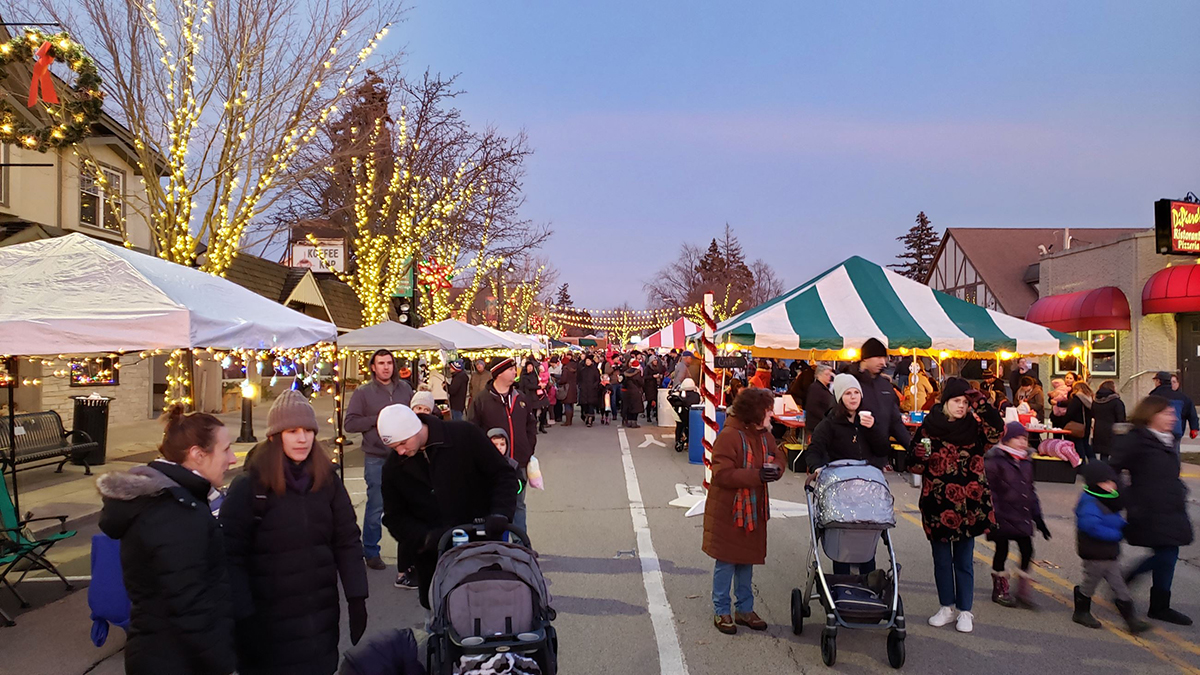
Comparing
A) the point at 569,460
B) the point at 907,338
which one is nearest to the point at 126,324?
the point at 569,460

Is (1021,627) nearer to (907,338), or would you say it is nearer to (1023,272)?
(907,338)

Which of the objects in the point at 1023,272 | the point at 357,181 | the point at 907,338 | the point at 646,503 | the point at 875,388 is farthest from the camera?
the point at 1023,272

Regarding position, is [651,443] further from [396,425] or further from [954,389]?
[396,425]

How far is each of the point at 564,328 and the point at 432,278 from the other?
78972 millimetres

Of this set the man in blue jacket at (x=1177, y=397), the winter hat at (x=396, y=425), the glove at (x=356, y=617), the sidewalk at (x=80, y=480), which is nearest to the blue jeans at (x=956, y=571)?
the winter hat at (x=396, y=425)

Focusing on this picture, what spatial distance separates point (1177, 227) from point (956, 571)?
775 inches

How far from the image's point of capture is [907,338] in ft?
38.1

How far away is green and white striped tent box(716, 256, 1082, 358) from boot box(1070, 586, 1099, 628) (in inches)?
246

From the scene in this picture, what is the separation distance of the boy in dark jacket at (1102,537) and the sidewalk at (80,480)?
290 inches

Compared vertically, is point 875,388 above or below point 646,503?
above

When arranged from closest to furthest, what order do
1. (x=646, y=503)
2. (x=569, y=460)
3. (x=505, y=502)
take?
1. (x=505, y=502)
2. (x=646, y=503)
3. (x=569, y=460)

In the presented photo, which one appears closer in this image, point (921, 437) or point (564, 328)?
point (921, 437)

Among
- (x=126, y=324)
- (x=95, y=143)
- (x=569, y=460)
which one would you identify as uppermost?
(x=95, y=143)

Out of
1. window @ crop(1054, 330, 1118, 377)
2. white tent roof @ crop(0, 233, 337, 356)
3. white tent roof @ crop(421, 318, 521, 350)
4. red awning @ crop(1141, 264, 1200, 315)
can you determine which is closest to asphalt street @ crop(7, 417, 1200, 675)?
white tent roof @ crop(0, 233, 337, 356)
